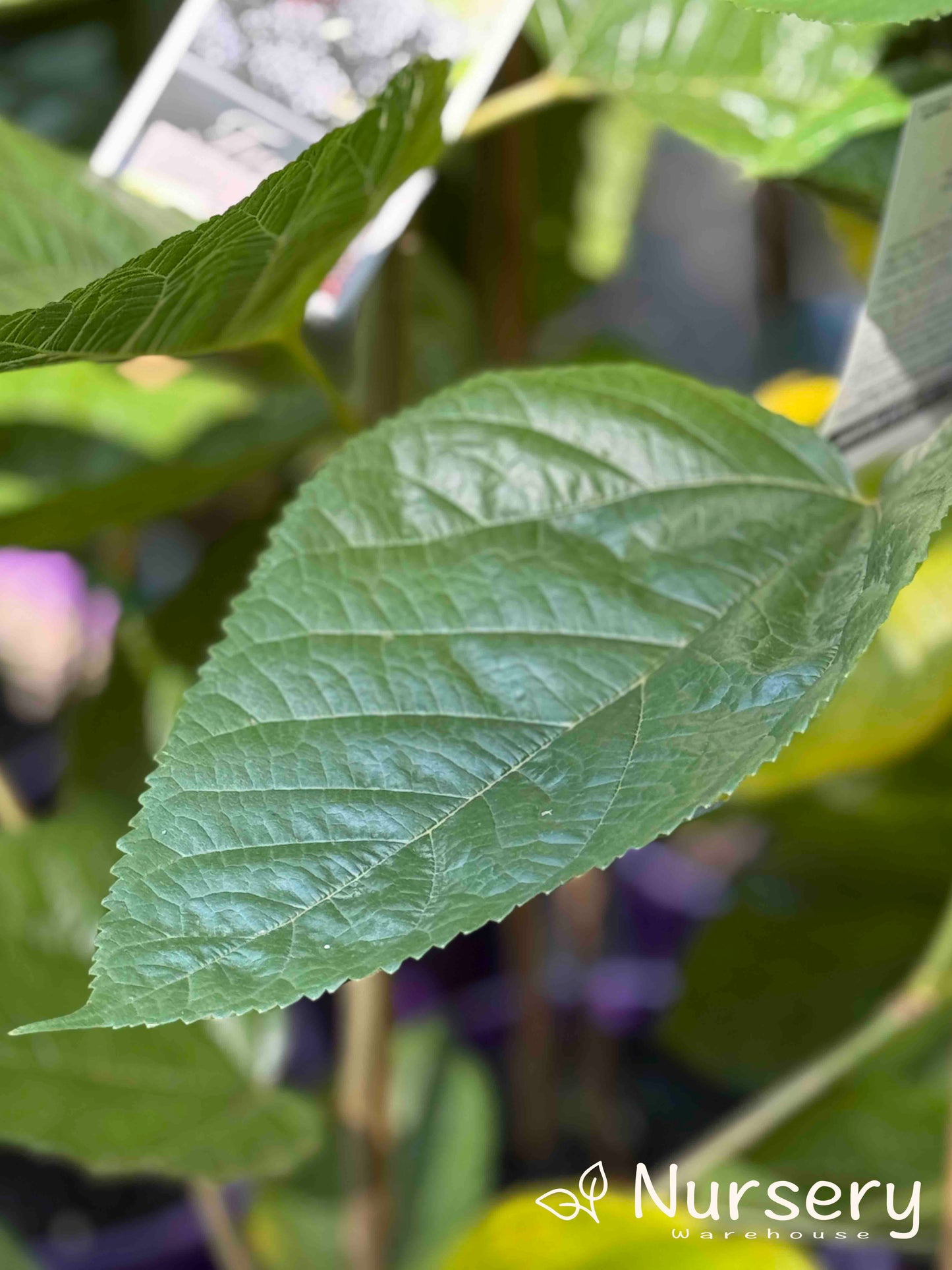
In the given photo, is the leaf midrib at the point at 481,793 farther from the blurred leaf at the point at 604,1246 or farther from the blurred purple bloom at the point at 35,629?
the blurred purple bloom at the point at 35,629

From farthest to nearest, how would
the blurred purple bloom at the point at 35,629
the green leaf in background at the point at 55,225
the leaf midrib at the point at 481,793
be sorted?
the blurred purple bloom at the point at 35,629 < the green leaf in background at the point at 55,225 < the leaf midrib at the point at 481,793

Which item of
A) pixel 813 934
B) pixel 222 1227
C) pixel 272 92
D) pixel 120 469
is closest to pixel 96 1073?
pixel 222 1227

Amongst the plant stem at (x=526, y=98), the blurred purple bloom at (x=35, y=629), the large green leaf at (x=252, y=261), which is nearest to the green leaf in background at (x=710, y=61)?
the plant stem at (x=526, y=98)

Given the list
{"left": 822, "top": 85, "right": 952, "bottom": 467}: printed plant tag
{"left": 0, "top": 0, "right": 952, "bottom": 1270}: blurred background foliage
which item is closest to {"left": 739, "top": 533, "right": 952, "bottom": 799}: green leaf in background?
{"left": 0, "top": 0, "right": 952, "bottom": 1270}: blurred background foliage

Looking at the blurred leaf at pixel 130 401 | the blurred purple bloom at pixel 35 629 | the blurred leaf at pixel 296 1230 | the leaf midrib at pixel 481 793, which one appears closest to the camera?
the leaf midrib at pixel 481 793

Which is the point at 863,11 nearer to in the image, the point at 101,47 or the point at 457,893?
Answer: the point at 457,893

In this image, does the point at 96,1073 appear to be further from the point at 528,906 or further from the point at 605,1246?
the point at 528,906
